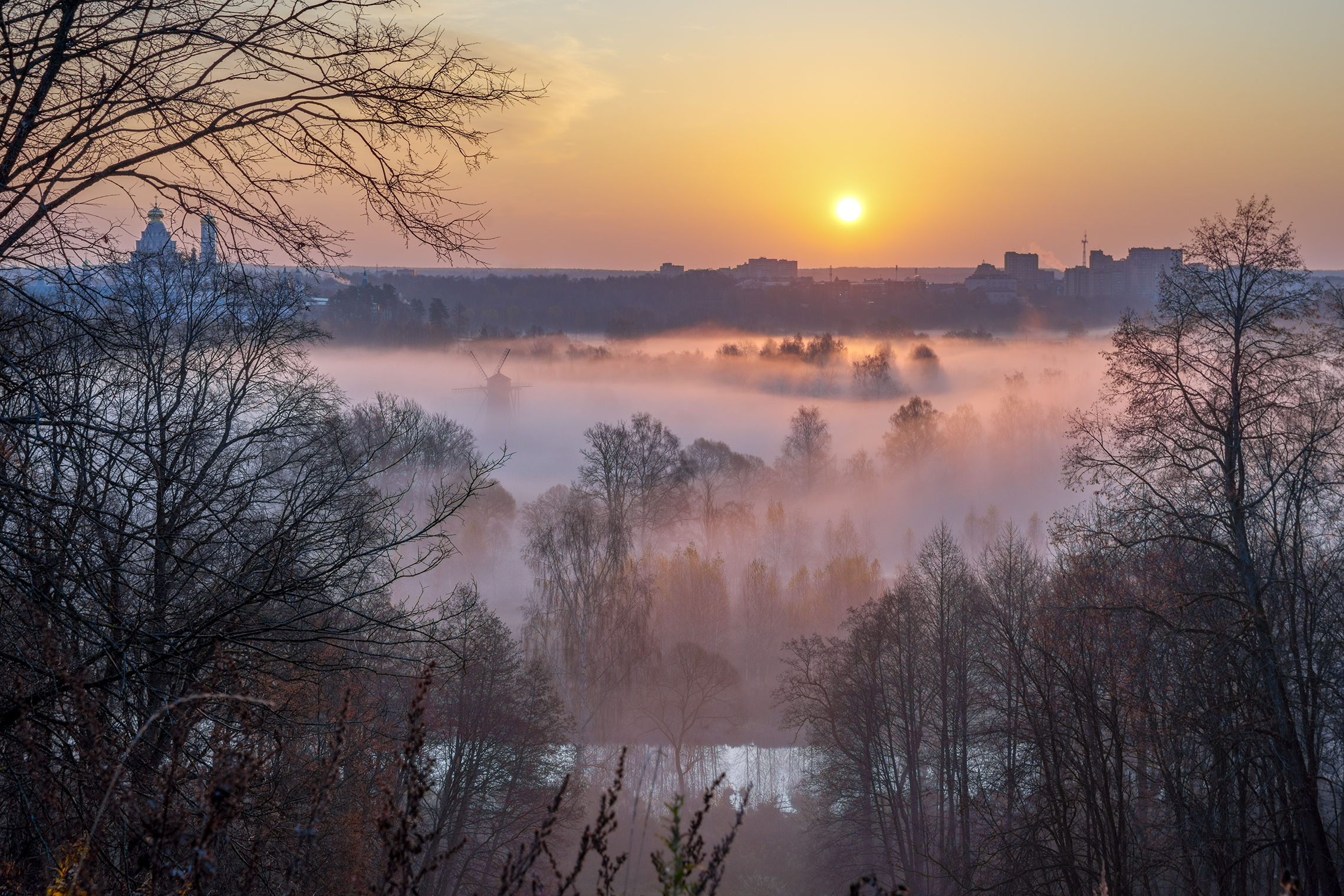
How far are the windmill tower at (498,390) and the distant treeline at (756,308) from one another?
21.0ft

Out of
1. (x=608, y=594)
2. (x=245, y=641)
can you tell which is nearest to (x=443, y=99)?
(x=245, y=641)

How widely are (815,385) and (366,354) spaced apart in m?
45.2

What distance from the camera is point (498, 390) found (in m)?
69.8

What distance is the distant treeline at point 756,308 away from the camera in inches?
3243

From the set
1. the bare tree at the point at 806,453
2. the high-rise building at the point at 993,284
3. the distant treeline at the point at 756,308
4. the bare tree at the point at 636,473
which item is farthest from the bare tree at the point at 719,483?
the high-rise building at the point at 993,284

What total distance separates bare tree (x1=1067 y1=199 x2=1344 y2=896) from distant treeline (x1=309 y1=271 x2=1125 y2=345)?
68.2 m

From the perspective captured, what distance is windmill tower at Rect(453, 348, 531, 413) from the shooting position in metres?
68.3

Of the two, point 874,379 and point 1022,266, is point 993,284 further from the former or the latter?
point 874,379

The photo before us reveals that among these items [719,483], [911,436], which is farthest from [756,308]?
[719,483]

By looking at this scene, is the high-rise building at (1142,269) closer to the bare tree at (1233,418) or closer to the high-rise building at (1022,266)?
the high-rise building at (1022,266)

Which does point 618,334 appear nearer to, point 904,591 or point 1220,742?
point 904,591

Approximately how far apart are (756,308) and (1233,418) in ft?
267

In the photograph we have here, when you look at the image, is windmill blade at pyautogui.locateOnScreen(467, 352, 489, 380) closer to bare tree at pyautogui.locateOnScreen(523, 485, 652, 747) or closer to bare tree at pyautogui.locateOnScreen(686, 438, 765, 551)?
bare tree at pyautogui.locateOnScreen(686, 438, 765, 551)

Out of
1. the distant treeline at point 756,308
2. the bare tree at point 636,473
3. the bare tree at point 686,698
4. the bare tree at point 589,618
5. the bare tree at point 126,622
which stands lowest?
the bare tree at point 686,698
